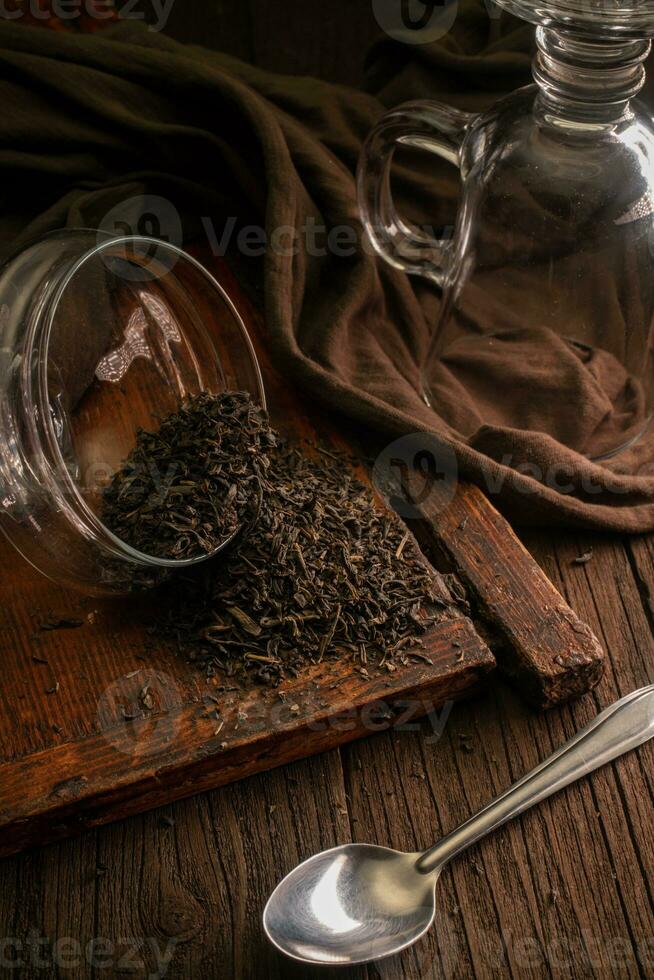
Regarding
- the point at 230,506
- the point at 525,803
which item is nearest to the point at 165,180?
the point at 230,506

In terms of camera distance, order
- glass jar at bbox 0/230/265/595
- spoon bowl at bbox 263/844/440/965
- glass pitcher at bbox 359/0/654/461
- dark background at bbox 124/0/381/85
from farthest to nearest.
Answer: dark background at bbox 124/0/381/85 < glass pitcher at bbox 359/0/654/461 < glass jar at bbox 0/230/265/595 < spoon bowl at bbox 263/844/440/965

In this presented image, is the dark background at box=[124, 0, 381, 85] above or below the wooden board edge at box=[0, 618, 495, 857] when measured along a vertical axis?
above

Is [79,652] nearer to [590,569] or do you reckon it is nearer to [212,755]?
[212,755]

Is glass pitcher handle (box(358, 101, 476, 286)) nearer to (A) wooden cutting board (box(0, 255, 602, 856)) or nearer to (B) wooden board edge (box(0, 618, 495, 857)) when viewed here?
(A) wooden cutting board (box(0, 255, 602, 856))

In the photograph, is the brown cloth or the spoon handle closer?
the spoon handle

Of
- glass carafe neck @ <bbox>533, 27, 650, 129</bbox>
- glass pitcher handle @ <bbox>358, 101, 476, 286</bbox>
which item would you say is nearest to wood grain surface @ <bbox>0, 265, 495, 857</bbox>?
glass pitcher handle @ <bbox>358, 101, 476, 286</bbox>

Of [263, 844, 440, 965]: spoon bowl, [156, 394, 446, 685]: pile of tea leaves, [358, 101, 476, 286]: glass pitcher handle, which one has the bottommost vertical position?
[263, 844, 440, 965]: spoon bowl

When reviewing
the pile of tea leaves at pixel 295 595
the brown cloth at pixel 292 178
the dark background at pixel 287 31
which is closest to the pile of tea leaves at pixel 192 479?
the pile of tea leaves at pixel 295 595

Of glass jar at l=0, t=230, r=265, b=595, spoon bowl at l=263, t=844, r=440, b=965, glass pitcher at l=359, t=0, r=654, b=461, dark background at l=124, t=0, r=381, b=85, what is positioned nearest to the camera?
spoon bowl at l=263, t=844, r=440, b=965

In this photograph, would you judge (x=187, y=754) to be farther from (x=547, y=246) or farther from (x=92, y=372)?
(x=547, y=246)
